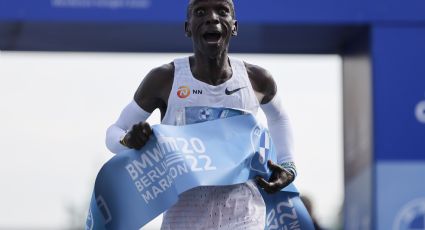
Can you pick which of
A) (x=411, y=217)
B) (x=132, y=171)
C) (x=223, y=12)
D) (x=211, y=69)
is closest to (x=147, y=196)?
(x=132, y=171)

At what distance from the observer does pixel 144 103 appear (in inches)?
222

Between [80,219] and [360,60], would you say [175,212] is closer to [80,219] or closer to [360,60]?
[360,60]

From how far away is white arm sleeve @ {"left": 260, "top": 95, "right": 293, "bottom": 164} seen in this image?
580 centimetres

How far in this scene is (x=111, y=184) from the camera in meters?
5.66

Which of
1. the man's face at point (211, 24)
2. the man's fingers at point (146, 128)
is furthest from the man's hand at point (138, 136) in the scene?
the man's face at point (211, 24)

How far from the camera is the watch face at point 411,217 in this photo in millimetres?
9617

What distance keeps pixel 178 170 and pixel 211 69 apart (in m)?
0.47

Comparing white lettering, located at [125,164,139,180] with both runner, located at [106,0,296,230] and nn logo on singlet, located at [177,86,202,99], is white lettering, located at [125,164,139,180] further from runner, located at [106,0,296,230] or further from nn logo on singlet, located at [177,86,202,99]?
nn logo on singlet, located at [177,86,202,99]

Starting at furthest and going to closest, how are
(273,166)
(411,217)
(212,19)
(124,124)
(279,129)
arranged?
(411,217)
(279,129)
(124,124)
(273,166)
(212,19)

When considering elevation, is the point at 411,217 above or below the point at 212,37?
below

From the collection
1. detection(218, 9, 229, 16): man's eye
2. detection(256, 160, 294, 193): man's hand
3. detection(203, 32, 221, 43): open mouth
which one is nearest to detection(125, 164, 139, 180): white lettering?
detection(256, 160, 294, 193): man's hand

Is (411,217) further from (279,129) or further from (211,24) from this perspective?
(211,24)

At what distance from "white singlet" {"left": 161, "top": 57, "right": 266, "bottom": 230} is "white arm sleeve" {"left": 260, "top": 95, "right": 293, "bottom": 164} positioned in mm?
169

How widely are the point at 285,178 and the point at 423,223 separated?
4.33 m
